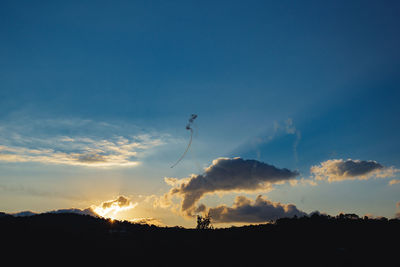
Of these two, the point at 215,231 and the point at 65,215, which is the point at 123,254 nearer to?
the point at 215,231

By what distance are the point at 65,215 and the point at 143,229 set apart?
3412 centimetres

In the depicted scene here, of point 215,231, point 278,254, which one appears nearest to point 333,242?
point 278,254

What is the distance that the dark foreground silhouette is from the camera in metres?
75.7

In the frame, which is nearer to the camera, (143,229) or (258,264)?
(258,264)

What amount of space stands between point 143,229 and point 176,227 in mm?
13568

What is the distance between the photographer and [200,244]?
92.5 m

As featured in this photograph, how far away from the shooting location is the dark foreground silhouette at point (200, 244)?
7569cm

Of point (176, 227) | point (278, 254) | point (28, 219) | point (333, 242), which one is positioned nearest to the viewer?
point (278, 254)

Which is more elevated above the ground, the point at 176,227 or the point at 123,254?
the point at 176,227

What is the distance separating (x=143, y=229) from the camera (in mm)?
112062

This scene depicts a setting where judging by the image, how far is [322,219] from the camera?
118312 millimetres

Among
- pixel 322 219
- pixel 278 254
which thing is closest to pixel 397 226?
pixel 322 219

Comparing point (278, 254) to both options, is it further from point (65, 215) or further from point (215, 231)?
point (65, 215)

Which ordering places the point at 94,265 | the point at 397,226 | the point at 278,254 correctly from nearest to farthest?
the point at 94,265 < the point at 278,254 < the point at 397,226
